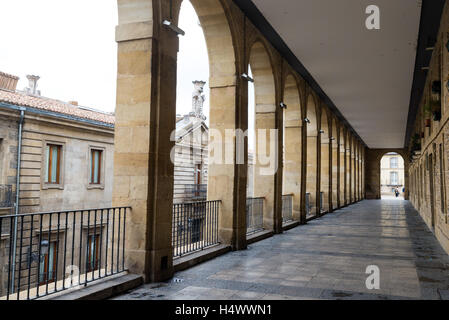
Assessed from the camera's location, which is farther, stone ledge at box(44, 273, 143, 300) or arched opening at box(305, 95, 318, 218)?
arched opening at box(305, 95, 318, 218)

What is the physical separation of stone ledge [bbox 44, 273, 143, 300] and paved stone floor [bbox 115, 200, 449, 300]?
121mm

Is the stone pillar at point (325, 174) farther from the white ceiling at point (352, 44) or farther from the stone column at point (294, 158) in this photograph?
the stone column at point (294, 158)

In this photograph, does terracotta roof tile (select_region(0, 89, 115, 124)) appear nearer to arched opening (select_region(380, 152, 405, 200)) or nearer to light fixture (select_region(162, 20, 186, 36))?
light fixture (select_region(162, 20, 186, 36))

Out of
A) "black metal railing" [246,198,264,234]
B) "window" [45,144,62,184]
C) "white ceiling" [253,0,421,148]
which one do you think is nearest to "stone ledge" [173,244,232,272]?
"black metal railing" [246,198,264,234]

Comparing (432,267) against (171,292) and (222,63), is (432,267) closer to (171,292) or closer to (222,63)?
(171,292)

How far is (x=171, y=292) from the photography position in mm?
4566

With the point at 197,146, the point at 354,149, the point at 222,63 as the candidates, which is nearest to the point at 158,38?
the point at 222,63

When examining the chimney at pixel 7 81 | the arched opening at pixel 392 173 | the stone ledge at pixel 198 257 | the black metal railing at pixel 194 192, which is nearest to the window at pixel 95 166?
the chimney at pixel 7 81

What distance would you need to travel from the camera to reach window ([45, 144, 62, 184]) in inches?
608

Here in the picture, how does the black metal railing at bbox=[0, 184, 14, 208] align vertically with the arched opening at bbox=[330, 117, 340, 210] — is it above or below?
below

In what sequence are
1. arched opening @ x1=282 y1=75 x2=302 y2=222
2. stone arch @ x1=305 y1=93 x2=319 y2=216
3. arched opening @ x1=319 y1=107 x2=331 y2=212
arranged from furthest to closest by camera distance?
arched opening @ x1=319 y1=107 x2=331 y2=212 < stone arch @ x1=305 y1=93 x2=319 y2=216 < arched opening @ x1=282 y1=75 x2=302 y2=222

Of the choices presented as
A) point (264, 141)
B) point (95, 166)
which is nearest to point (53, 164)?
point (95, 166)

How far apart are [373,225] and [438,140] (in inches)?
178

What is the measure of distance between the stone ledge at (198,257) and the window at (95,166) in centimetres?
1150
